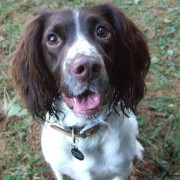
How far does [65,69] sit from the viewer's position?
2037 mm

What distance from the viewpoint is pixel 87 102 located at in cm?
218

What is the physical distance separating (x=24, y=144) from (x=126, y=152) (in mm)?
1206

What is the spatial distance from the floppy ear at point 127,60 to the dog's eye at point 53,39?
1.18ft

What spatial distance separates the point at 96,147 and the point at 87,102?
468 mm

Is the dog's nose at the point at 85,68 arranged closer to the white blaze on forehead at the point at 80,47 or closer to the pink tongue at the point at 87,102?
the white blaze on forehead at the point at 80,47

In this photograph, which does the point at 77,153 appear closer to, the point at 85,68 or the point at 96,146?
the point at 96,146

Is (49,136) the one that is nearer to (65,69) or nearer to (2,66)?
(65,69)

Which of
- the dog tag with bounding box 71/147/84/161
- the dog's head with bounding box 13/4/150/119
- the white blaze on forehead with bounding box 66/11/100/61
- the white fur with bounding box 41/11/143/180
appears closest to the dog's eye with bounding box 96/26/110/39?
the dog's head with bounding box 13/4/150/119

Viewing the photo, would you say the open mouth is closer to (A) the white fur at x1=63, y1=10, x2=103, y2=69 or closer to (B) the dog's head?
(B) the dog's head

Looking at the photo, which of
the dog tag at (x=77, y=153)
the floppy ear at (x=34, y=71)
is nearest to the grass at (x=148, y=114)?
the dog tag at (x=77, y=153)

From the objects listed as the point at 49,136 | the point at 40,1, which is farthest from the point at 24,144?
the point at 40,1

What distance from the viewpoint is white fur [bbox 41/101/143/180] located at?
250cm

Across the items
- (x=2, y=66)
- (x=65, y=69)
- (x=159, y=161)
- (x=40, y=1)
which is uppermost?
(x=65, y=69)

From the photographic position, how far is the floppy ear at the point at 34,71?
90.5 inches
